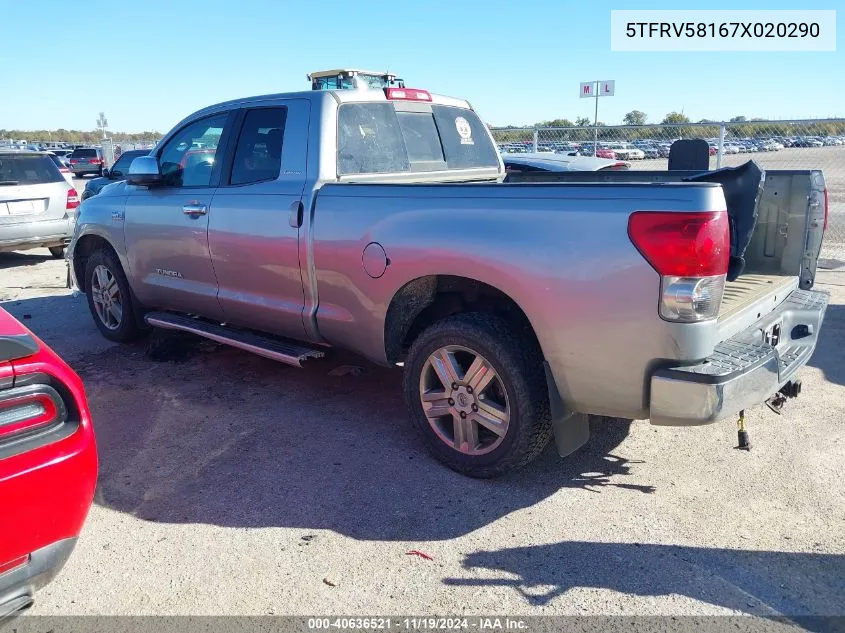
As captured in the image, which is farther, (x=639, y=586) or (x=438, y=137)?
(x=438, y=137)

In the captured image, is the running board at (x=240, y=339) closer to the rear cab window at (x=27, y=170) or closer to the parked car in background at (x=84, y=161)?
the rear cab window at (x=27, y=170)

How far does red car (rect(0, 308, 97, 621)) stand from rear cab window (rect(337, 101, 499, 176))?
243cm

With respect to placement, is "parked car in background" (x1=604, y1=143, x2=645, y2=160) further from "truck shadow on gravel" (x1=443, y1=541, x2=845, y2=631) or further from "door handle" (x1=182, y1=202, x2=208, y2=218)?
"truck shadow on gravel" (x1=443, y1=541, x2=845, y2=631)

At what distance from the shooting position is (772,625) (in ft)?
8.36

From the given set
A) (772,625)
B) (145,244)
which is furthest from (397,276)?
(145,244)

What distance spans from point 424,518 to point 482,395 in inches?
27.1

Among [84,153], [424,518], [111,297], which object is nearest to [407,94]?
[424,518]

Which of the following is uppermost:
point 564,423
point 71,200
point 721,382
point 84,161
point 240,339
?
point 84,161

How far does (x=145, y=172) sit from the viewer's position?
17.1 feet

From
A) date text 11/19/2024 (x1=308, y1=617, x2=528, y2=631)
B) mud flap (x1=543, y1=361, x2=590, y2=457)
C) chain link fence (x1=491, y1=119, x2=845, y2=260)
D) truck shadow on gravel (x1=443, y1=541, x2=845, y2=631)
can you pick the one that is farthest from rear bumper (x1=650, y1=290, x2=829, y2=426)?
chain link fence (x1=491, y1=119, x2=845, y2=260)

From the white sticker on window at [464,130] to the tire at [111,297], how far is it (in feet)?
10.1

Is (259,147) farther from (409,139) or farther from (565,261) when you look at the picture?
(565,261)

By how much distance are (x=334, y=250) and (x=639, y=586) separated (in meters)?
2.37

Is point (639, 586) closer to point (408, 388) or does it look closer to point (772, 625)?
point (772, 625)
